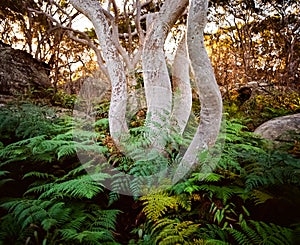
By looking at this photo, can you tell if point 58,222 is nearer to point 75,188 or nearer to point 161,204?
point 75,188

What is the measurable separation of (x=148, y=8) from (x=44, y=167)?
7.64m

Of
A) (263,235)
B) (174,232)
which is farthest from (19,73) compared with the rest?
(263,235)

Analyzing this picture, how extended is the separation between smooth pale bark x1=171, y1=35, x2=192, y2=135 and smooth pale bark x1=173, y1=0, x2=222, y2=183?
3.52 ft

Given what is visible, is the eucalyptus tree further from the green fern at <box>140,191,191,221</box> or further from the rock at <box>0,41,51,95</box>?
the rock at <box>0,41,51,95</box>

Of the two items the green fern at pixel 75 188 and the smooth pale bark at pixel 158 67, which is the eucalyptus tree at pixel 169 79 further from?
the green fern at pixel 75 188

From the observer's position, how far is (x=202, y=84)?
3080mm

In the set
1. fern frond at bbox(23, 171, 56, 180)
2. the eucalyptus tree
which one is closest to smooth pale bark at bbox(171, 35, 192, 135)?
the eucalyptus tree

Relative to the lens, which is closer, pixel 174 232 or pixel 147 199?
pixel 174 232

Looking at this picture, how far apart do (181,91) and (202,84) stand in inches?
58.1

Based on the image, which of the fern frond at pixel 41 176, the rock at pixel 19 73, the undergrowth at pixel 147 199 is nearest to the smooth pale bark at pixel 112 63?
the undergrowth at pixel 147 199

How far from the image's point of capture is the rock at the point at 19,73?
8383 millimetres

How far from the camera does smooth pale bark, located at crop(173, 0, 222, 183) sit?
9.98ft

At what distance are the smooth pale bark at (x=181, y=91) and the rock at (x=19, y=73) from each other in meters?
5.58

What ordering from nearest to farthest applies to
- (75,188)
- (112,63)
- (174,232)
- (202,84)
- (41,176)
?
(174,232), (75,188), (202,84), (41,176), (112,63)
